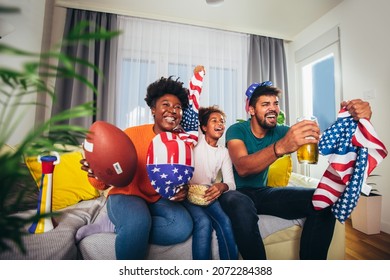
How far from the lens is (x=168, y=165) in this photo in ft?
2.48

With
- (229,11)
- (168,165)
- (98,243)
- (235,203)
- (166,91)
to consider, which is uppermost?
(229,11)

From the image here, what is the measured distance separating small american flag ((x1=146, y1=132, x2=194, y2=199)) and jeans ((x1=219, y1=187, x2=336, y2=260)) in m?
0.23

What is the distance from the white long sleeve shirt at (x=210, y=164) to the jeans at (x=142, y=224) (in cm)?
19

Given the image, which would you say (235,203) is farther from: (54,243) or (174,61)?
(174,61)

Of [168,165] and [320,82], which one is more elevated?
[320,82]

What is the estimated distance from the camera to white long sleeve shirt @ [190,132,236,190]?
103cm

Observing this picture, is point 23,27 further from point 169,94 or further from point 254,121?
point 254,121

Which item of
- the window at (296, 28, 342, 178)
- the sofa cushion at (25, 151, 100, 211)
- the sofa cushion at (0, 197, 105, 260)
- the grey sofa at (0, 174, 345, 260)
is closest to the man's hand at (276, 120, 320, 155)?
the grey sofa at (0, 174, 345, 260)

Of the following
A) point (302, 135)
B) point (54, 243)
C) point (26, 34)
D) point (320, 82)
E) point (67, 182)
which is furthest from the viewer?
point (320, 82)

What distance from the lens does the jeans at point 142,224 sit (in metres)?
0.71

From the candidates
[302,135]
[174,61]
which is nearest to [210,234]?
[302,135]

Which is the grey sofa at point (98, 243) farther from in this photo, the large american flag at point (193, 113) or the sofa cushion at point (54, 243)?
the large american flag at point (193, 113)

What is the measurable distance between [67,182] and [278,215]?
107 centimetres

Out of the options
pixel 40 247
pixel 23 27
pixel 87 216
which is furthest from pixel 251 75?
pixel 40 247
